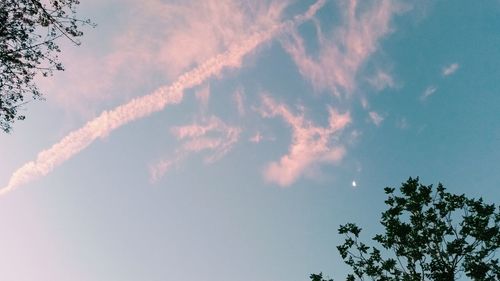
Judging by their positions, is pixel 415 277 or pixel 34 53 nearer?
pixel 34 53

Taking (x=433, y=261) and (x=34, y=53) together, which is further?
(x=433, y=261)

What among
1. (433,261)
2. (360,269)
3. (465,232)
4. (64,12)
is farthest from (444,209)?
(64,12)

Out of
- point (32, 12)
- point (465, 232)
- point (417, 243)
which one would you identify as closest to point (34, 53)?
point (32, 12)

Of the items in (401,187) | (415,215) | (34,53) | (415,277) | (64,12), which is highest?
(64,12)

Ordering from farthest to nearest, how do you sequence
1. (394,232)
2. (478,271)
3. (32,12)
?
(394,232), (478,271), (32,12)

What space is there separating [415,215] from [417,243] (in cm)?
154

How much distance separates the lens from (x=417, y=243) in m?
21.7

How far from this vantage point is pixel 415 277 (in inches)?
835

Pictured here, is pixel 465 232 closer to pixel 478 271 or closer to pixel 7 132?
pixel 478 271

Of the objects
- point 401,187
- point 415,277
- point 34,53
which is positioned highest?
point 34,53

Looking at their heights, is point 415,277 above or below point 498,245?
below

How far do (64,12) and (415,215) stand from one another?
68.9 ft

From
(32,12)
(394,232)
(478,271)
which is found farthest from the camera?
(394,232)

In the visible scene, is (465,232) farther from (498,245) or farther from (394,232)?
(394,232)
